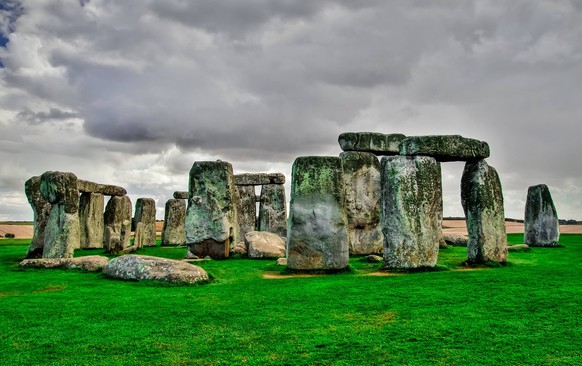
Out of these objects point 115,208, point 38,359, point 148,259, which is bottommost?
point 38,359

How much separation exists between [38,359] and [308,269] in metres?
6.83

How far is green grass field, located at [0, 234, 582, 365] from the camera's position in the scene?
526 cm

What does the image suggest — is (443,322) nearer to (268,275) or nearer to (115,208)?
(268,275)

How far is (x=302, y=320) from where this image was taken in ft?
22.1

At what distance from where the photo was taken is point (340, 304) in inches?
305

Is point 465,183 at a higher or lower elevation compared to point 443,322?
higher

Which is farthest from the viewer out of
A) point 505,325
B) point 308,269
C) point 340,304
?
point 308,269

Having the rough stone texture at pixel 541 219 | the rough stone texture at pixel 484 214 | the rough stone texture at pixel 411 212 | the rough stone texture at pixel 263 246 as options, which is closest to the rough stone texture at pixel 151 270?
the rough stone texture at pixel 411 212

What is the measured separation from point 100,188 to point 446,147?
1512 centimetres

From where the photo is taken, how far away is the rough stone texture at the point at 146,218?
944 inches

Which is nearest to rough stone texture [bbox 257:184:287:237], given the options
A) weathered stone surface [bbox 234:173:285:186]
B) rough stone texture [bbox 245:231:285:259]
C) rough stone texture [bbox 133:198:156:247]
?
weathered stone surface [bbox 234:173:285:186]

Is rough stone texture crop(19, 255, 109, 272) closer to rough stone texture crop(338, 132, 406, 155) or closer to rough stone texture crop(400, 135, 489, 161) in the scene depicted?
rough stone texture crop(400, 135, 489, 161)

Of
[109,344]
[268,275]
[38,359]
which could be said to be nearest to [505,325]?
[109,344]

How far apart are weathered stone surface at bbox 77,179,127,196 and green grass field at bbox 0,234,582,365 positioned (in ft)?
32.0
